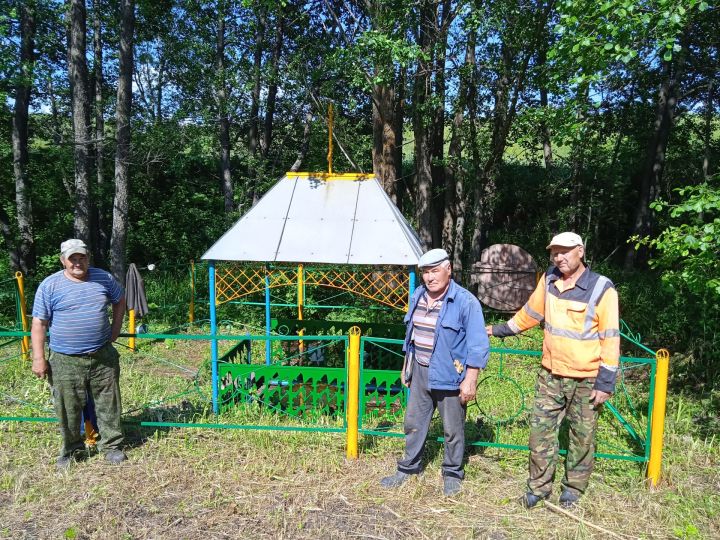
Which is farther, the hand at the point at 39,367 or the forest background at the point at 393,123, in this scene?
the forest background at the point at 393,123

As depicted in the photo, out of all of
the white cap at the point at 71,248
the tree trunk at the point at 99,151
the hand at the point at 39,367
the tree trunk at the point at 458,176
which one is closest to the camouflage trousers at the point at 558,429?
the white cap at the point at 71,248

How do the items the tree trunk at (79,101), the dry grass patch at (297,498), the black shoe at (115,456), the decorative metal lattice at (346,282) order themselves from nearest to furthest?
the dry grass patch at (297,498) → the black shoe at (115,456) → the decorative metal lattice at (346,282) → the tree trunk at (79,101)

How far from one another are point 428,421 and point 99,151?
12709 mm

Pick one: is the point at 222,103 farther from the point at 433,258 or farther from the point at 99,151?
the point at 433,258

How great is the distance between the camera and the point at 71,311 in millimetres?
3770

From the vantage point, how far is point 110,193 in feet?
48.2

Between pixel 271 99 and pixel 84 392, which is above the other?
pixel 271 99

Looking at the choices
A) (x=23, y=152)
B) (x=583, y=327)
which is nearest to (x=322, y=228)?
(x=583, y=327)

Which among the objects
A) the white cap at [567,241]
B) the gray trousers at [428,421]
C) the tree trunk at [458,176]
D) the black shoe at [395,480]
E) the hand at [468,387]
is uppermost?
the tree trunk at [458,176]

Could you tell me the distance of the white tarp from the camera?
5281 mm

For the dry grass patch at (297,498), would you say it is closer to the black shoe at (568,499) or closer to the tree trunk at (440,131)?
the black shoe at (568,499)

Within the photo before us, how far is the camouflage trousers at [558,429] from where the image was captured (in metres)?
3.34

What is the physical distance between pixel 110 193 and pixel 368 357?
10919mm

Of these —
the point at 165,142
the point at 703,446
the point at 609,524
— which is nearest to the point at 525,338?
the point at 703,446
